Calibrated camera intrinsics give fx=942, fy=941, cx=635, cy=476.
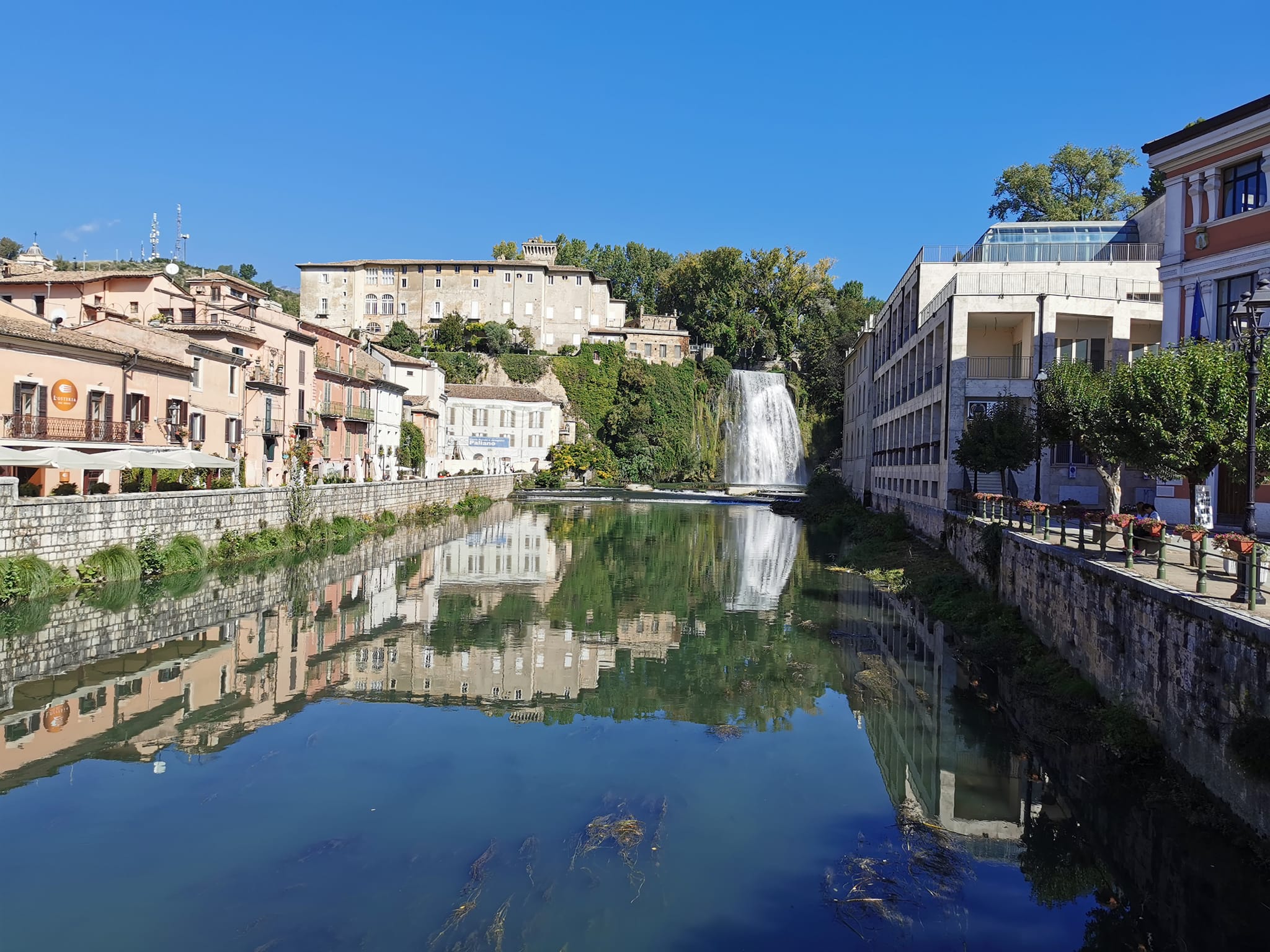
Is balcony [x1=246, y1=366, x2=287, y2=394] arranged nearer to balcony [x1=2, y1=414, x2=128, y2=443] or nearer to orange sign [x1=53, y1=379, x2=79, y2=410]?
balcony [x1=2, y1=414, x2=128, y2=443]

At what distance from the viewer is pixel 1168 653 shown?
36.0 feet

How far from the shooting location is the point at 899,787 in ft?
39.5

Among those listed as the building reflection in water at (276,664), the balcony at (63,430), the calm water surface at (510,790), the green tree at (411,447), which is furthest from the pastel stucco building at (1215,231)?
the green tree at (411,447)

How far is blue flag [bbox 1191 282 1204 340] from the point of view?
21547 millimetres

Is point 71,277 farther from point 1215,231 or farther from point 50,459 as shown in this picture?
point 1215,231

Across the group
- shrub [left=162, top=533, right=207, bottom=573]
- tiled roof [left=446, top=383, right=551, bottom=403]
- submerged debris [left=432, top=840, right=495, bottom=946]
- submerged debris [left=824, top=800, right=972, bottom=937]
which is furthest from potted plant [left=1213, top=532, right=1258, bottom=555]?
tiled roof [left=446, top=383, right=551, bottom=403]

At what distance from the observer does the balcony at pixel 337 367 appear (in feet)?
158

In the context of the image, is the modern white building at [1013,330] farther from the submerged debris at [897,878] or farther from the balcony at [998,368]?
the submerged debris at [897,878]

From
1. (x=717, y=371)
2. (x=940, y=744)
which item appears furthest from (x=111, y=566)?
(x=717, y=371)

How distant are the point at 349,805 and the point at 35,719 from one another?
597 cm

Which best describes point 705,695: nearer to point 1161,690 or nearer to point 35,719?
point 1161,690

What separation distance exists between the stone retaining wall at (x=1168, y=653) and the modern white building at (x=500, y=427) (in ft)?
204

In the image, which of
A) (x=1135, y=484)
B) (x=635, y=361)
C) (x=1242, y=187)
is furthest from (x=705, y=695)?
(x=635, y=361)

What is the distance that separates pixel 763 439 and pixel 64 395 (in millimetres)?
62312
